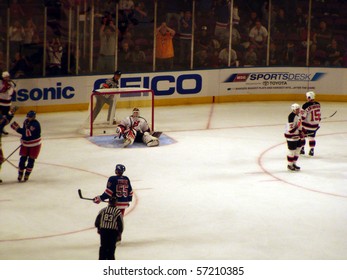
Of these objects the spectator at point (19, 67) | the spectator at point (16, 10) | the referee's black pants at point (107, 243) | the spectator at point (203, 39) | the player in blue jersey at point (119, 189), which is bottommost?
the referee's black pants at point (107, 243)

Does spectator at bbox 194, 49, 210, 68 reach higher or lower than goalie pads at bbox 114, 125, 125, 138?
higher

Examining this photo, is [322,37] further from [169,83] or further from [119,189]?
[119,189]

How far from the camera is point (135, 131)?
1684 centimetres

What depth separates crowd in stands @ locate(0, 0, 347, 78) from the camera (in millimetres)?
19297

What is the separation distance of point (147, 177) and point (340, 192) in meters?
3.05

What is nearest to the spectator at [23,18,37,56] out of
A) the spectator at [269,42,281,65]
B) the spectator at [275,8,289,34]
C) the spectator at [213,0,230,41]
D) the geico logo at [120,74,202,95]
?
the geico logo at [120,74,202,95]

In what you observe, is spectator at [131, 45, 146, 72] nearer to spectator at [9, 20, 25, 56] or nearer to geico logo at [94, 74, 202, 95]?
geico logo at [94, 74, 202, 95]

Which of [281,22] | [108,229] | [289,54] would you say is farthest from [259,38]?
[108,229]

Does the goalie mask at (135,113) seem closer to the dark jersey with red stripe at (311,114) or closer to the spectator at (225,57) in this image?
the dark jersey with red stripe at (311,114)

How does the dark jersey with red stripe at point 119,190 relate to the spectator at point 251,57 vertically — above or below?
below

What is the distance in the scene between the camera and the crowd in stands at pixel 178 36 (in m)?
19.3

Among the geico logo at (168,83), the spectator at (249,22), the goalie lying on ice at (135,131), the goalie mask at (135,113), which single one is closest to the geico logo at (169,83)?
the geico logo at (168,83)

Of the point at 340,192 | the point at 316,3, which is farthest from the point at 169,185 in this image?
the point at 316,3

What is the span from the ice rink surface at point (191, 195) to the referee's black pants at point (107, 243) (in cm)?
90
